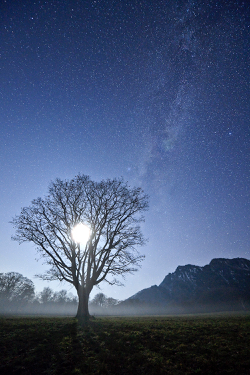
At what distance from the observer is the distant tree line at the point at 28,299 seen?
78125mm

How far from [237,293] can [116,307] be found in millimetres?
127379

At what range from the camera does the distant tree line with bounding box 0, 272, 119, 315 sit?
78.1 meters

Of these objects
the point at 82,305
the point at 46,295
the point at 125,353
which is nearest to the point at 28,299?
the point at 46,295

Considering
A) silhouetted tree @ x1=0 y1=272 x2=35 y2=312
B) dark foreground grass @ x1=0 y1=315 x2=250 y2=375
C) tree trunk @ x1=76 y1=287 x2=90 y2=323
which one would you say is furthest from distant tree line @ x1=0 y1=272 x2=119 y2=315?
dark foreground grass @ x1=0 y1=315 x2=250 y2=375

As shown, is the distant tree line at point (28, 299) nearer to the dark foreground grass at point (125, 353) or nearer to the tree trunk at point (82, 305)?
the tree trunk at point (82, 305)

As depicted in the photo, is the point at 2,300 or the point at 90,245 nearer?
the point at 90,245

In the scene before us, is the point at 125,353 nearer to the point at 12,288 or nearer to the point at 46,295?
the point at 12,288

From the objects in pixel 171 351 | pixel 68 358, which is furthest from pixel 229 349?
pixel 68 358

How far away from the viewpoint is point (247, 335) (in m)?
8.85

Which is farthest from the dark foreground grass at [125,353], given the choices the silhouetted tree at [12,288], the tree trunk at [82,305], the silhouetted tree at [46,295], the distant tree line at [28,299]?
the silhouetted tree at [46,295]

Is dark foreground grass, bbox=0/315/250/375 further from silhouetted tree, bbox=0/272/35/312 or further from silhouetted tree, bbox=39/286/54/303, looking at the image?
silhouetted tree, bbox=39/286/54/303

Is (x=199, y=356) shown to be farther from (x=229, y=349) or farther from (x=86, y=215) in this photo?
(x=86, y=215)

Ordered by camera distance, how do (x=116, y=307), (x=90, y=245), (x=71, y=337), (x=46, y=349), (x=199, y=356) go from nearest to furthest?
(x=199, y=356)
(x=46, y=349)
(x=71, y=337)
(x=90, y=245)
(x=116, y=307)

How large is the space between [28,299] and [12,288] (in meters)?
21.9
